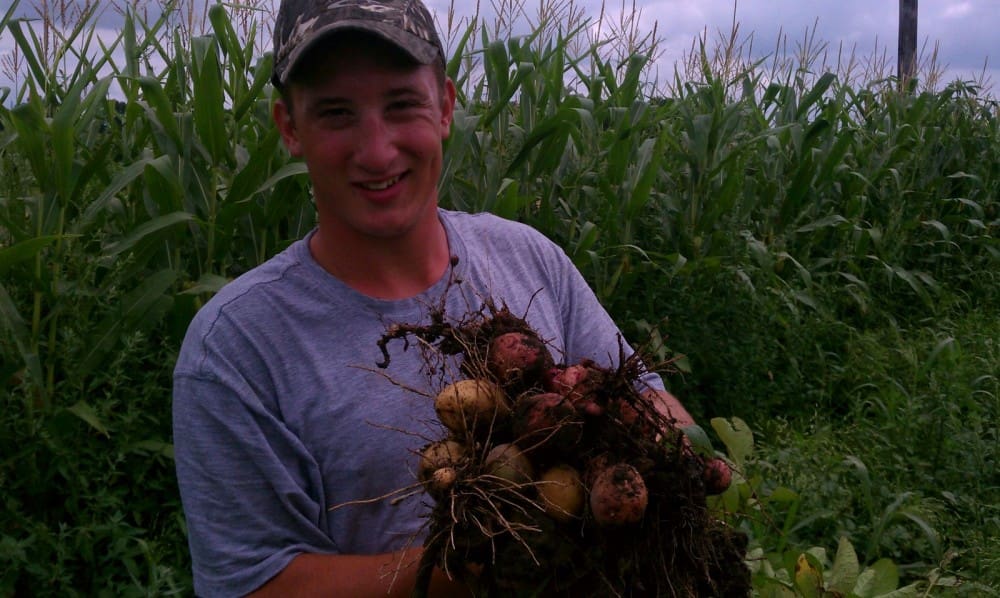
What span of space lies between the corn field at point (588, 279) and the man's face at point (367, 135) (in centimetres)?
54

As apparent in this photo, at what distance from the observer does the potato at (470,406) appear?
4.97 ft

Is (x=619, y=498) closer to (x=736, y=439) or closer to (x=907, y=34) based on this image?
(x=736, y=439)

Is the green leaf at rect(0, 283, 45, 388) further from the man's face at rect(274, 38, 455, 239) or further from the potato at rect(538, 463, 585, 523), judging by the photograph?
the potato at rect(538, 463, 585, 523)

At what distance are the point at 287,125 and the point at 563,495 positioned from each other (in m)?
0.98

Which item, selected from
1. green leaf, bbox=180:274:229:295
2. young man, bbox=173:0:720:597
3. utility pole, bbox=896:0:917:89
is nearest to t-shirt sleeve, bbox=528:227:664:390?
young man, bbox=173:0:720:597

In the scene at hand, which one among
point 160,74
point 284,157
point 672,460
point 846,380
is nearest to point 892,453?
point 846,380

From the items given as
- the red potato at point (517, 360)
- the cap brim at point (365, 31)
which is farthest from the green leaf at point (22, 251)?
the red potato at point (517, 360)

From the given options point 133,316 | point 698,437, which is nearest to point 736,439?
point 698,437

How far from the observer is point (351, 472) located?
177cm

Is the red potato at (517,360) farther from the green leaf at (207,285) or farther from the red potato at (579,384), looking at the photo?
the green leaf at (207,285)

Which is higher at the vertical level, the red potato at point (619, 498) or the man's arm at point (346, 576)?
the red potato at point (619, 498)

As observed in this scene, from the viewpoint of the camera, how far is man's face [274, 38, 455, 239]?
181cm

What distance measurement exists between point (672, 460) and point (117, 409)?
7.10ft

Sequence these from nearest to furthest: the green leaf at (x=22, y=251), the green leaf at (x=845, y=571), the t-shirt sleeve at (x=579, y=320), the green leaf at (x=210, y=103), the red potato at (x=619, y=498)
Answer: the red potato at (x=619, y=498)
the t-shirt sleeve at (x=579, y=320)
the green leaf at (x=845, y=571)
the green leaf at (x=22, y=251)
the green leaf at (x=210, y=103)
